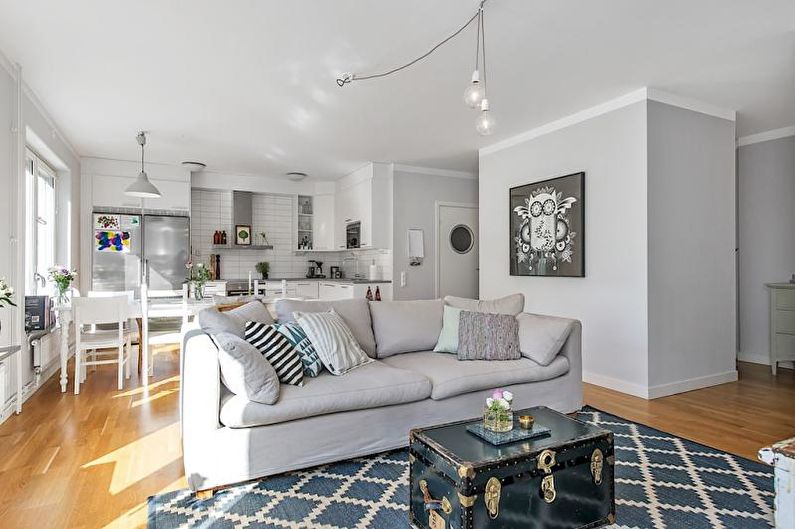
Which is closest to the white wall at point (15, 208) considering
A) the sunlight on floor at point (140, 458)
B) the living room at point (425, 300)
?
the living room at point (425, 300)

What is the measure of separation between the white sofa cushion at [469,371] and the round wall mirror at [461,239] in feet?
12.4

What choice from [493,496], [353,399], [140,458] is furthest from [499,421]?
[140,458]

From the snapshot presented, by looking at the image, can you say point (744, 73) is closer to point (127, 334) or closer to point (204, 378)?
point (204, 378)

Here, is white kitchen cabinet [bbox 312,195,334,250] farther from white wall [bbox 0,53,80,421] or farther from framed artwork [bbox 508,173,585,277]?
white wall [bbox 0,53,80,421]

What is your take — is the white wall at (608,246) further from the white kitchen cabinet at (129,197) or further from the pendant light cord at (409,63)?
the white kitchen cabinet at (129,197)

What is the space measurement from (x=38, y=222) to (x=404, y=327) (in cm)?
411

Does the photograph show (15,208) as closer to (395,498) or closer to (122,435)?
(122,435)

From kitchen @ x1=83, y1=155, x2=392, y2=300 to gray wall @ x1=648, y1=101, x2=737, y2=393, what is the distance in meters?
3.50

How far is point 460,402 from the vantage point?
3.00 m

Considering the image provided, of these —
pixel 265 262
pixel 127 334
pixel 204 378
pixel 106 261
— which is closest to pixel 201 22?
pixel 204 378

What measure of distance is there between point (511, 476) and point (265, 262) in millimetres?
6726

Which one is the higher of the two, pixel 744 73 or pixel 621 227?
pixel 744 73

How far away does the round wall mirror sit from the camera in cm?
712

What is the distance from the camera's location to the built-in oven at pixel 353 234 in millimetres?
7027
